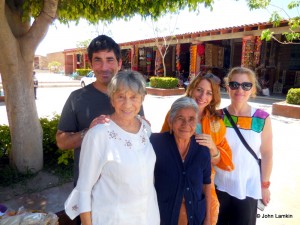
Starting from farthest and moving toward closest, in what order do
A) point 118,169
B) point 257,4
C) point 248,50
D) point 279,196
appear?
point 248,50 < point 257,4 < point 279,196 < point 118,169

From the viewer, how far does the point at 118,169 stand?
4.61ft

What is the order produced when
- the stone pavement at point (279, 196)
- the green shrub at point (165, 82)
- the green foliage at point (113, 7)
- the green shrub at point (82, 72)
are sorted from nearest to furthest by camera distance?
the stone pavement at point (279, 196) → the green foliage at point (113, 7) → the green shrub at point (165, 82) → the green shrub at point (82, 72)

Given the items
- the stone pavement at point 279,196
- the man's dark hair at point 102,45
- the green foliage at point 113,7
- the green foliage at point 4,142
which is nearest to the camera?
the man's dark hair at point 102,45

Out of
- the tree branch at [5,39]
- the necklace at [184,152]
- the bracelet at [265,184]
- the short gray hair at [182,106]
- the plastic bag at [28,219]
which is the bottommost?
the plastic bag at [28,219]

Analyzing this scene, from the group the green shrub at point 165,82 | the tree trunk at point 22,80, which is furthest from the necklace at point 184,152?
the green shrub at point 165,82

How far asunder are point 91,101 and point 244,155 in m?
1.29

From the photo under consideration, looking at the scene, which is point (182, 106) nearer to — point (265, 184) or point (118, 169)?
point (118, 169)

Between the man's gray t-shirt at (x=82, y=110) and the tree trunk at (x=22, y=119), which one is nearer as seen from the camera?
the man's gray t-shirt at (x=82, y=110)

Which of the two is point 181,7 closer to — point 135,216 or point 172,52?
point 135,216

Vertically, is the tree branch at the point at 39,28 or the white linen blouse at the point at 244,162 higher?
the tree branch at the point at 39,28

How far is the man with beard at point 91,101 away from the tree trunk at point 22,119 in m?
2.05

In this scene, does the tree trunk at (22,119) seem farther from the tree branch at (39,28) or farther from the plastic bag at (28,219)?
the plastic bag at (28,219)

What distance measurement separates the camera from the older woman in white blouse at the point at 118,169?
140 centimetres

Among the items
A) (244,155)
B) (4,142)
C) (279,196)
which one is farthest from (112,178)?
(4,142)
